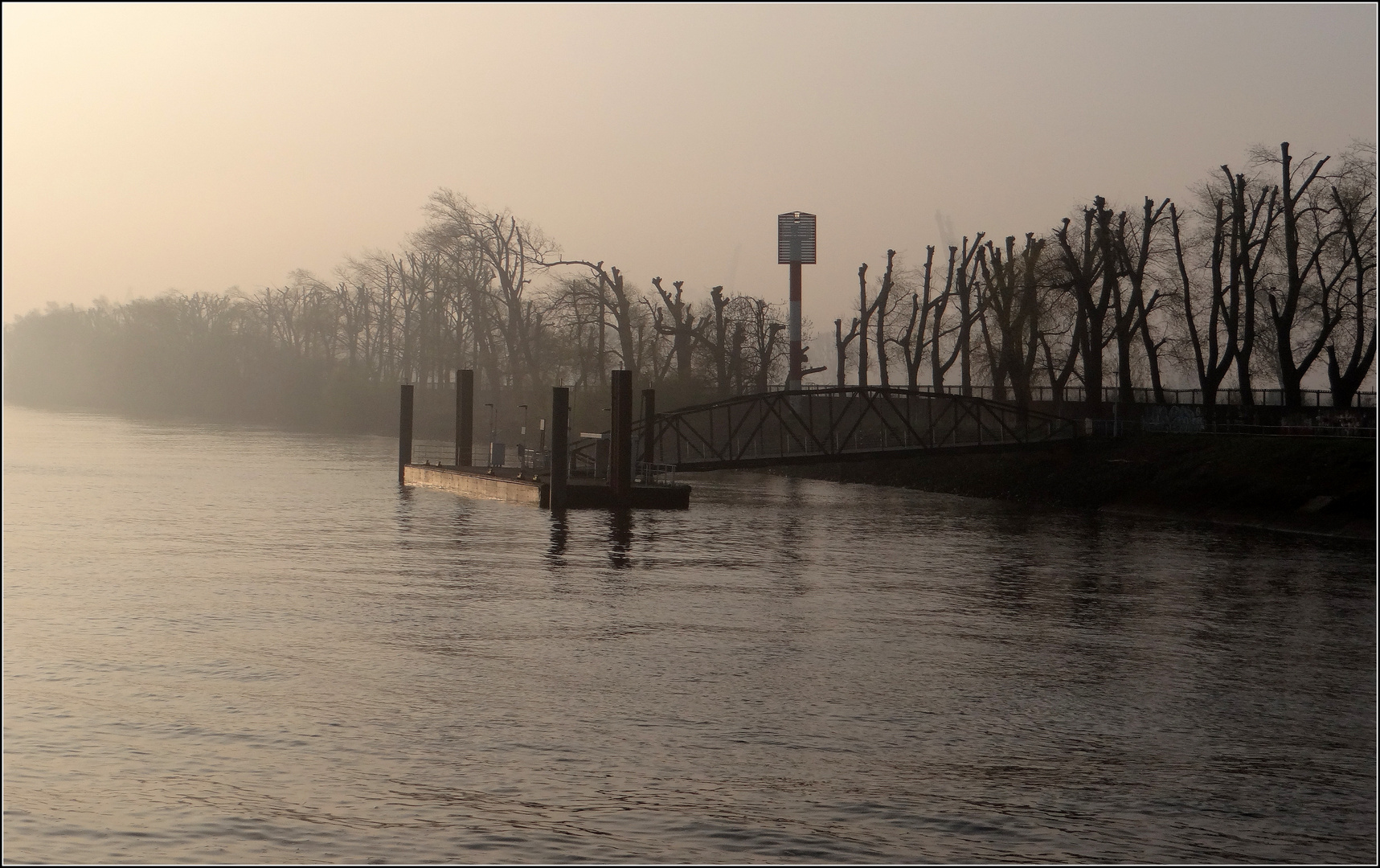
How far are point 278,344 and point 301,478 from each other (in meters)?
95.6

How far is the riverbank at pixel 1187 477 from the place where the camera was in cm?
4659

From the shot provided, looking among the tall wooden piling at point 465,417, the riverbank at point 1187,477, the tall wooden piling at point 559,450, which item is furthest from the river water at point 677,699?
the tall wooden piling at point 465,417

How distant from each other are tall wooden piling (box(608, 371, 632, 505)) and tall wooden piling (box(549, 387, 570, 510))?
5.28 ft

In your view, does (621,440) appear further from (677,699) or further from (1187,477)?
(677,699)

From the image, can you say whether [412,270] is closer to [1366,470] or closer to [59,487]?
[59,487]

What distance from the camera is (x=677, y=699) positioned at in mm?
20031

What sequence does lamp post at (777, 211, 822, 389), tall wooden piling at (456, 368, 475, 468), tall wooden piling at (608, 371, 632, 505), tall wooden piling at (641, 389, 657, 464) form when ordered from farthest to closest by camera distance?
lamp post at (777, 211, 822, 389)
tall wooden piling at (456, 368, 475, 468)
tall wooden piling at (641, 389, 657, 464)
tall wooden piling at (608, 371, 632, 505)

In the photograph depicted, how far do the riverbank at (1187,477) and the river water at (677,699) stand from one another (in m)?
4.94

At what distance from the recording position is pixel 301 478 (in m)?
62.9

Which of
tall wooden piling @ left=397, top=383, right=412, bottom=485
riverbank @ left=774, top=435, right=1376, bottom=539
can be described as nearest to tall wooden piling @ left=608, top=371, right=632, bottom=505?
tall wooden piling @ left=397, top=383, right=412, bottom=485

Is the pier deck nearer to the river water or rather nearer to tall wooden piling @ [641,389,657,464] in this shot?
tall wooden piling @ [641,389,657,464]

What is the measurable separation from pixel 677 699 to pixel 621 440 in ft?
96.5

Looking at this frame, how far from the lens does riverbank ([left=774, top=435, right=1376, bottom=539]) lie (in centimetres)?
4659

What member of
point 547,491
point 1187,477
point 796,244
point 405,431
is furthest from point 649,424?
point 796,244
